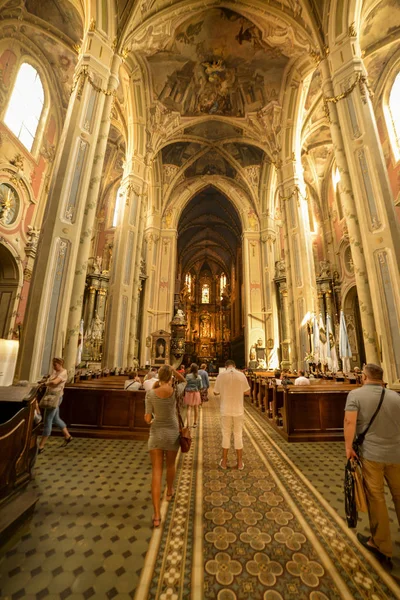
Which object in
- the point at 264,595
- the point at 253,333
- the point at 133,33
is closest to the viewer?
the point at 264,595

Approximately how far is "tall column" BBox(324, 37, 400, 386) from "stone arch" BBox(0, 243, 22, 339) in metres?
12.3

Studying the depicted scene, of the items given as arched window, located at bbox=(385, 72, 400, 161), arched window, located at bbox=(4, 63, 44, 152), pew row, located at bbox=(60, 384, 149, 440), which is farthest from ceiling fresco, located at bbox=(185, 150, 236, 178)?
pew row, located at bbox=(60, 384, 149, 440)

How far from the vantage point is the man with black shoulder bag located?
6.53 ft

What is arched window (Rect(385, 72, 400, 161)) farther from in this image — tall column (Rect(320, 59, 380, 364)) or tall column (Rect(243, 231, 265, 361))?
A: tall column (Rect(243, 231, 265, 361))

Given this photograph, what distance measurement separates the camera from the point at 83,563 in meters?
1.96

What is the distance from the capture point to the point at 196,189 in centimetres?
2116

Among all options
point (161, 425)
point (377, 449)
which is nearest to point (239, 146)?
point (161, 425)

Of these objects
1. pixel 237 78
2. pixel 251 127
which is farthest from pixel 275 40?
pixel 251 127

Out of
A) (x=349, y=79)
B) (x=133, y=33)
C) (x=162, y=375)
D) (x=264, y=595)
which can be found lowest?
(x=264, y=595)

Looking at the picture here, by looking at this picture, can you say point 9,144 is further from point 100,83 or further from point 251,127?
point 251,127

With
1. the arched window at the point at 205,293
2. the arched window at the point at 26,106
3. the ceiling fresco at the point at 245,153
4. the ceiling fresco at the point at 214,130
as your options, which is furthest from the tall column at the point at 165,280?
the arched window at the point at 205,293

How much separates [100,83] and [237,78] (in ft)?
31.5

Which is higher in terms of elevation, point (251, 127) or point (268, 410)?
point (251, 127)

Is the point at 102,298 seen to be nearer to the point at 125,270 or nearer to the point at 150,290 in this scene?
the point at 150,290
